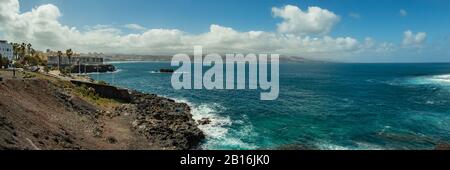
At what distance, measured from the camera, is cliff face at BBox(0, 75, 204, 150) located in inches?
1502

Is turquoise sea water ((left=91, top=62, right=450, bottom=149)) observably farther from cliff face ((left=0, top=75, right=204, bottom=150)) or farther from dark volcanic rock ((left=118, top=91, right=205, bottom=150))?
cliff face ((left=0, top=75, right=204, bottom=150))

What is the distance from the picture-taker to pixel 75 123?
50.2 metres

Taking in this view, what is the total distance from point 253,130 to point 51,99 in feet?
107

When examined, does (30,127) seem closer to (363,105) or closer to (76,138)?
(76,138)

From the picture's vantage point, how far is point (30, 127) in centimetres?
3953

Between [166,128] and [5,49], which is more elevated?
[5,49]

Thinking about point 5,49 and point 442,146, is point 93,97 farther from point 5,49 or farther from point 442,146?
point 5,49

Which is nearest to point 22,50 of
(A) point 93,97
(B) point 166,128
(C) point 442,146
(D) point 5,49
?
(D) point 5,49

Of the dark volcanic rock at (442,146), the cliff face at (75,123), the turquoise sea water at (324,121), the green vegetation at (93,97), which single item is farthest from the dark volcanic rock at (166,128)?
the dark volcanic rock at (442,146)

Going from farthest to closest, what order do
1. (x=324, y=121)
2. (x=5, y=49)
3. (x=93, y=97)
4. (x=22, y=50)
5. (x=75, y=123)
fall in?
1. (x=5, y=49)
2. (x=22, y=50)
3. (x=93, y=97)
4. (x=324, y=121)
5. (x=75, y=123)

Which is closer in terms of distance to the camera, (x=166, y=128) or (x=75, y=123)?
(x=75, y=123)

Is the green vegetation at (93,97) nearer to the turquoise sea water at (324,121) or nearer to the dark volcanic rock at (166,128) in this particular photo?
the dark volcanic rock at (166,128)
